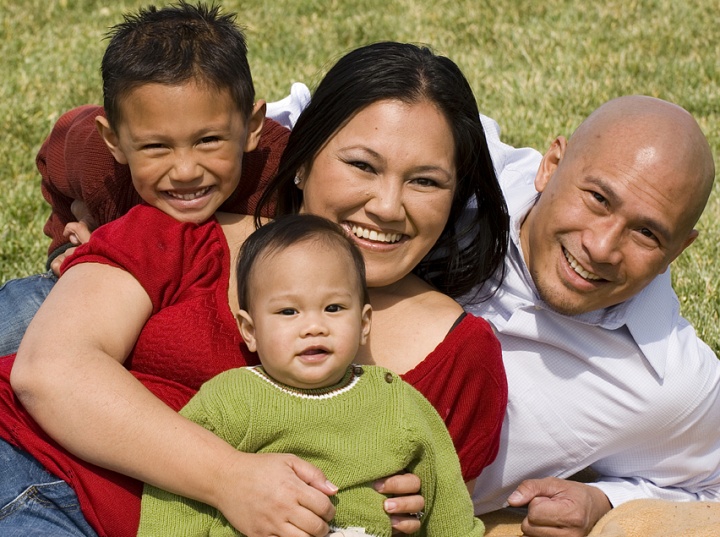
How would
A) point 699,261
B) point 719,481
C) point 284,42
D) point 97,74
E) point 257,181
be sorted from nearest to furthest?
point 257,181, point 719,481, point 699,261, point 97,74, point 284,42

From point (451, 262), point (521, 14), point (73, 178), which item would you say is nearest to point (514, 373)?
point (451, 262)

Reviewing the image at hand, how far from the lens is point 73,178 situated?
4.33 m

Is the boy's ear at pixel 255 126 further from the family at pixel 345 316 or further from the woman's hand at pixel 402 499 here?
the woman's hand at pixel 402 499

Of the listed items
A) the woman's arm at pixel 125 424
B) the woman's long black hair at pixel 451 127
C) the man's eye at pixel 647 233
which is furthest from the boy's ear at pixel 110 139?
the man's eye at pixel 647 233

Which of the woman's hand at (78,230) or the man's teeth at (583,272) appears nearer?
the man's teeth at (583,272)

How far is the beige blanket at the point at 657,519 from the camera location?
12.3 ft

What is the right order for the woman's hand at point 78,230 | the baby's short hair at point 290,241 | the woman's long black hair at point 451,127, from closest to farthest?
the baby's short hair at point 290,241 < the woman's long black hair at point 451,127 < the woman's hand at point 78,230

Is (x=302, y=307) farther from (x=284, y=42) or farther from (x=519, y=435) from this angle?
(x=284, y=42)

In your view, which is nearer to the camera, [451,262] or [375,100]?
[375,100]


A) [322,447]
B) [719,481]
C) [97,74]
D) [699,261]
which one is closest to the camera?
[322,447]

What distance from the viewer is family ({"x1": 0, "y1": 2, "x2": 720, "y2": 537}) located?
3.07 meters

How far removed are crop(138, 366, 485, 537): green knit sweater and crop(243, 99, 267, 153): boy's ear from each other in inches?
40.5

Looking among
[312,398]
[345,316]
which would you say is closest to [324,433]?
[312,398]

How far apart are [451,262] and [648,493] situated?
1207mm
